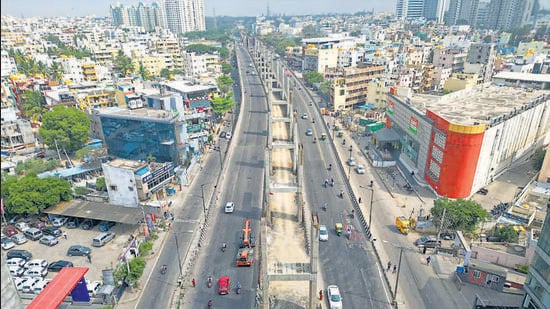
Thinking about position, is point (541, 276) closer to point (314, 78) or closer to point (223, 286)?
point (223, 286)

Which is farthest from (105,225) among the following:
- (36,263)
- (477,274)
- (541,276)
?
(541,276)

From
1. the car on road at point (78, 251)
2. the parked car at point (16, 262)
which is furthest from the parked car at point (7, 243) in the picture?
the car on road at point (78, 251)

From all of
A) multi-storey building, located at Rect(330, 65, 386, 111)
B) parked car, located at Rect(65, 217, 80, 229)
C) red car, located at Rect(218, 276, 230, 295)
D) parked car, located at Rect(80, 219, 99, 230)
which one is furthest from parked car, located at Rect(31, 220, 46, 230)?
multi-storey building, located at Rect(330, 65, 386, 111)

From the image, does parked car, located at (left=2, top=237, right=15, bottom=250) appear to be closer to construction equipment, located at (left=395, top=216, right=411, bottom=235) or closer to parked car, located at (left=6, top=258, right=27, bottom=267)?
parked car, located at (left=6, top=258, right=27, bottom=267)

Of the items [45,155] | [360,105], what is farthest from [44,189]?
[360,105]

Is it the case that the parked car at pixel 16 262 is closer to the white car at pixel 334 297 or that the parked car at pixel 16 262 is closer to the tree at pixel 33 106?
the white car at pixel 334 297

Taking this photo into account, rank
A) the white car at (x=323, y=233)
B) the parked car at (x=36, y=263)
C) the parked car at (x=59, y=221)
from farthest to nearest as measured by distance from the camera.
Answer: the parked car at (x=59, y=221) < the white car at (x=323, y=233) < the parked car at (x=36, y=263)
